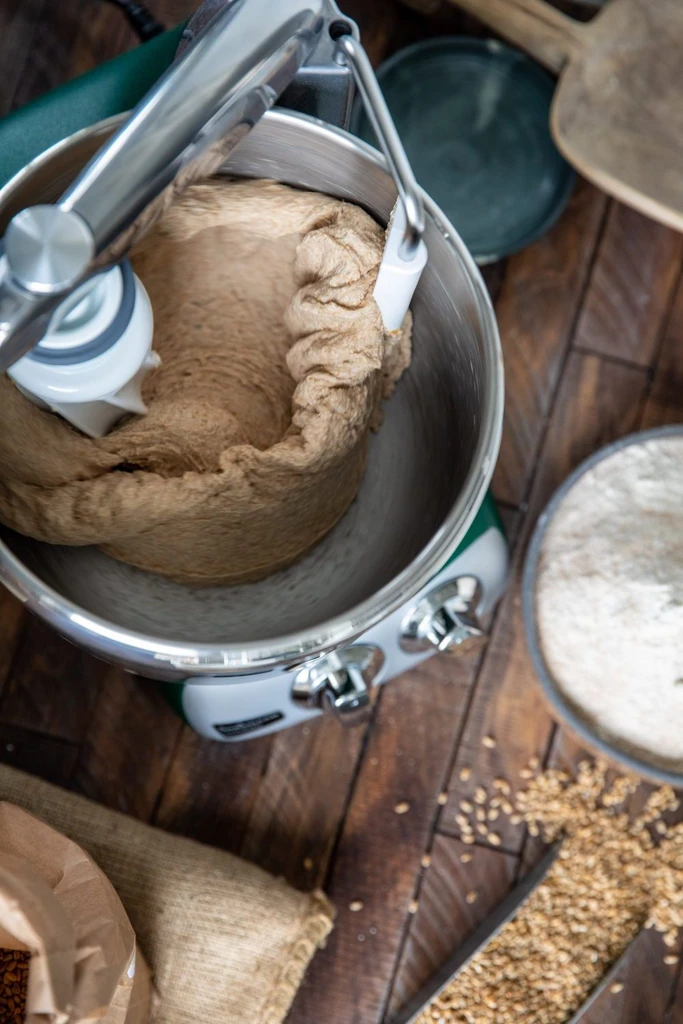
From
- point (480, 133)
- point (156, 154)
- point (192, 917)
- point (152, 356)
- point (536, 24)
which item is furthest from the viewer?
point (480, 133)

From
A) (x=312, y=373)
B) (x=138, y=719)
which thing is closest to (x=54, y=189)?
(x=312, y=373)

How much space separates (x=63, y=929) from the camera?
22.0 inches

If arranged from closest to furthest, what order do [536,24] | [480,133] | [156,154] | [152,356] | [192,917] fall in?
1. [156,154]
2. [152,356]
3. [192,917]
4. [536,24]
5. [480,133]

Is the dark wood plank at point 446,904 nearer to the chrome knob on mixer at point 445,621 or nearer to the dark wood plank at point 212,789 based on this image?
the dark wood plank at point 212,789

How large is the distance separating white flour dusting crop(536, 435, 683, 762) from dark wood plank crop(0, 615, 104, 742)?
430 mm

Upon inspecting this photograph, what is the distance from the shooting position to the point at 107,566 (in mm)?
537

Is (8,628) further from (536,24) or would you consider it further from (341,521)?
(536,24)

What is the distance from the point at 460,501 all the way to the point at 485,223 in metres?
0.57

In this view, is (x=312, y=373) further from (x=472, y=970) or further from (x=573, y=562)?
(x=472, y=970)

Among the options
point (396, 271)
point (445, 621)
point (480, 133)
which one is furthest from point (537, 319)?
point (396, 271)

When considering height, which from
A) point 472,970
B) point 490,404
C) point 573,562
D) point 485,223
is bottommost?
point 472,970

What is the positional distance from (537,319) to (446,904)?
581 millimetres

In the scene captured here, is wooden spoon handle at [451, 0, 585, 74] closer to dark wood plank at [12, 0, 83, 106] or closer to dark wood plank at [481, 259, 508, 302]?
dark wood plank at [481, 259, 508, 302]

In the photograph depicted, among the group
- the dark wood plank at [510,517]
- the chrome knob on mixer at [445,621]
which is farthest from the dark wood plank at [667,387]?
the chrome knob on mixer at [445,621]
